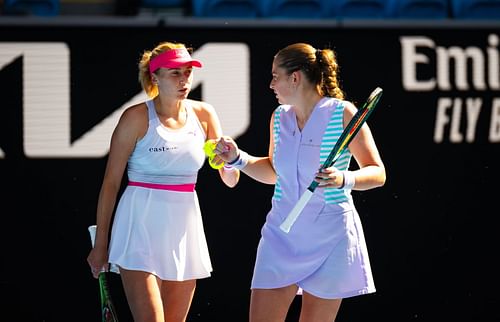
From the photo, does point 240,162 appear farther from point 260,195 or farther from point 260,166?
point 260,195

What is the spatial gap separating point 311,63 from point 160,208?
0.88m

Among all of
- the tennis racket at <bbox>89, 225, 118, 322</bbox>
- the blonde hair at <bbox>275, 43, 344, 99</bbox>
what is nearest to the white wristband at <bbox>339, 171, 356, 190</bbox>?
the blonde hair at <bbox>275, 43, 344, 99</bbox>

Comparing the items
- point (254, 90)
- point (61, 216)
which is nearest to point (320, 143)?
point (254, 90)

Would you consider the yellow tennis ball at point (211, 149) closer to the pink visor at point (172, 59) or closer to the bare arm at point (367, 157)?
the pink visor at point (172, 59)

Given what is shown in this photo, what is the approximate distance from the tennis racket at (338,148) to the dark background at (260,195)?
1.53 m

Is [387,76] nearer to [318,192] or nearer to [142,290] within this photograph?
[318,192]

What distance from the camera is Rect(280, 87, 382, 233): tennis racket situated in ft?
11.6

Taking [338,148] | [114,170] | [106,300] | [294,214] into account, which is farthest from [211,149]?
[106,300]

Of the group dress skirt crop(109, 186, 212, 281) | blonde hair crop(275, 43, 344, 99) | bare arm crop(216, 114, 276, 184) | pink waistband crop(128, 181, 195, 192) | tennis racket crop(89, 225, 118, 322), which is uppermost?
blonde hair crop(275, 43, 344, 99)

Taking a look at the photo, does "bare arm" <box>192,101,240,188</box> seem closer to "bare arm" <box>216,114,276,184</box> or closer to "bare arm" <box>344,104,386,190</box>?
"bare arm" <box>216,114,276,184</box>

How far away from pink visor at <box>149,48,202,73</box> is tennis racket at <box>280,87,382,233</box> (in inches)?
31.7

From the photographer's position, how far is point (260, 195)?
17.0 ft

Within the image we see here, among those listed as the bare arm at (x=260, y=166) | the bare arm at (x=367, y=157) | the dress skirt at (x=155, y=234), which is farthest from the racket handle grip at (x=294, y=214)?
the dress skirt at (x=155, y=234)

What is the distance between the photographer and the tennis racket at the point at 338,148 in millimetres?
3545
